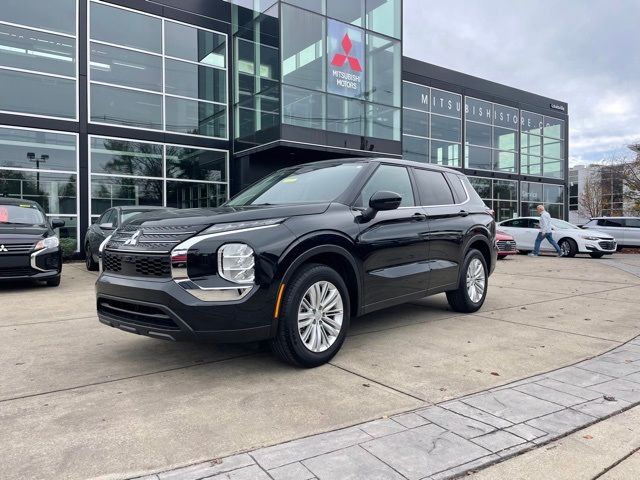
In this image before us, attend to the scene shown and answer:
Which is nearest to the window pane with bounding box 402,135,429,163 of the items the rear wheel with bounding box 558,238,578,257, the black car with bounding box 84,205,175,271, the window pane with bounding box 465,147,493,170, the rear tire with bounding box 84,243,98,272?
the window pane with bounding box 465,147,493,170

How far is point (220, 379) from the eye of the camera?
367 centimetres

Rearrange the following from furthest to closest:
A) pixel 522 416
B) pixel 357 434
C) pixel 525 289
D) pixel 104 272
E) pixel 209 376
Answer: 1. pixel 525 289
2. pixel 104 272
3. pixel 209 376
4. pixel 522 416
5. pixel 357 434

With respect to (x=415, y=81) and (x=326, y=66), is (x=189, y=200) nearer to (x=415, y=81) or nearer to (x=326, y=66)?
(x=326, y=66)

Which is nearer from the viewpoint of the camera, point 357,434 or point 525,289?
point 357,434

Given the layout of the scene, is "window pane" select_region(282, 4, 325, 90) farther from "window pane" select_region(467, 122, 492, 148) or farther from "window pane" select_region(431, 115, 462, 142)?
"window pane" select_region(467, 122, 492, 148)

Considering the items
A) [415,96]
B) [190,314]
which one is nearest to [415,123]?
[415,96]

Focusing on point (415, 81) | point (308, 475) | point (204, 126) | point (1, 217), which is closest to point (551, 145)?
point (415, 81)

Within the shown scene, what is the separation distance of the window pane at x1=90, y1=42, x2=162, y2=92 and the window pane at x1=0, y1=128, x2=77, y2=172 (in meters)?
2.27

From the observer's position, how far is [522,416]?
3.03 metres

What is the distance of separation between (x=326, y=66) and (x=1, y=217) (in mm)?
10839

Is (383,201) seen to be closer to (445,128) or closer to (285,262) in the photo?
(285,262)

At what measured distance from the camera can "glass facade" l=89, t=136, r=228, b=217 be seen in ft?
48.9

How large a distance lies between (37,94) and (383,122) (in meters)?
10.9

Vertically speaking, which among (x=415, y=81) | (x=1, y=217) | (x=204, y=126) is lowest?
(x=1, y=217)
